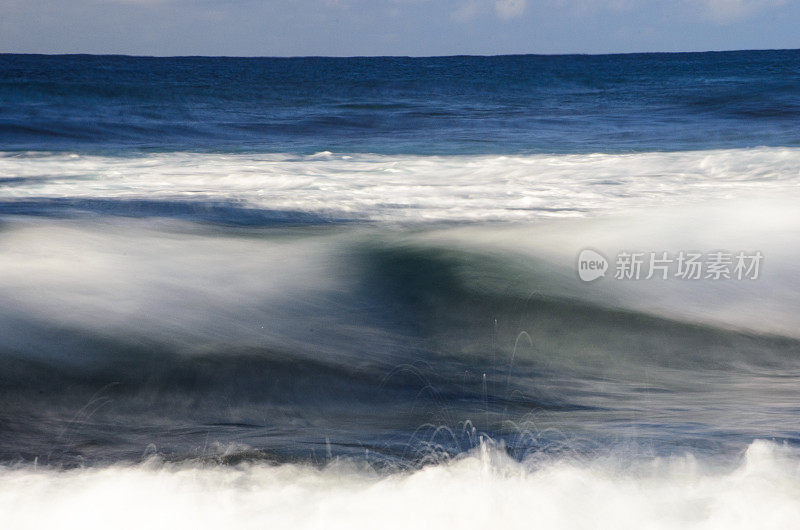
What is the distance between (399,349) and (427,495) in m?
1.42

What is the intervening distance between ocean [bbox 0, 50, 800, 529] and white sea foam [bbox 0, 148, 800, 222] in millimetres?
70

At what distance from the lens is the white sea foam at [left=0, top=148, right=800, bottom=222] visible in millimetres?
6684

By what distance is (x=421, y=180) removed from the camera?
8.19 meters

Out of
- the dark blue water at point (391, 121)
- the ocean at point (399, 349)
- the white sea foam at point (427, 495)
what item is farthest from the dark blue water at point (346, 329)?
the dark blue water at point (391, 121)

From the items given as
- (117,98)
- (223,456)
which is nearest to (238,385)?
(223,456)

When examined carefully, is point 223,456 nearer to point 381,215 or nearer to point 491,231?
point 491,231

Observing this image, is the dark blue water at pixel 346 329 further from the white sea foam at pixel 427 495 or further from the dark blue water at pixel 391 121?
the dark blue water at pixel 391 121

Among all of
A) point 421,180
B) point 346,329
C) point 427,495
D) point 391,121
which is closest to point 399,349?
point 346,329

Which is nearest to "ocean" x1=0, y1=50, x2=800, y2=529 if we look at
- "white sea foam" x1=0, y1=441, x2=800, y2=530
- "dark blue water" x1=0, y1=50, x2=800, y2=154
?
"white sea foam" x1=0, y1=441, x2=800, y2=530

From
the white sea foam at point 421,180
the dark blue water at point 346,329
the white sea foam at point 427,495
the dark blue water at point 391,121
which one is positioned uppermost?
the dark blue water at point 391,121

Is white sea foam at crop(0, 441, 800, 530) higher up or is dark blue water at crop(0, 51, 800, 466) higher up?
dark blue water at crop(0, 51, 800, 466)

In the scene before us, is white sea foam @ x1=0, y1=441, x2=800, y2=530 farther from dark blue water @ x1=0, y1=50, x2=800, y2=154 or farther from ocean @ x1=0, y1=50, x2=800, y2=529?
dark blue water @ x1=0, y1=50, x2=800, y2=154

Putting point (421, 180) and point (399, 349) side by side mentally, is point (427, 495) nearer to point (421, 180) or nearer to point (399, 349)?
point (399, 349)

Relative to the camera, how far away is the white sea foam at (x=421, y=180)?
668 centimetres
